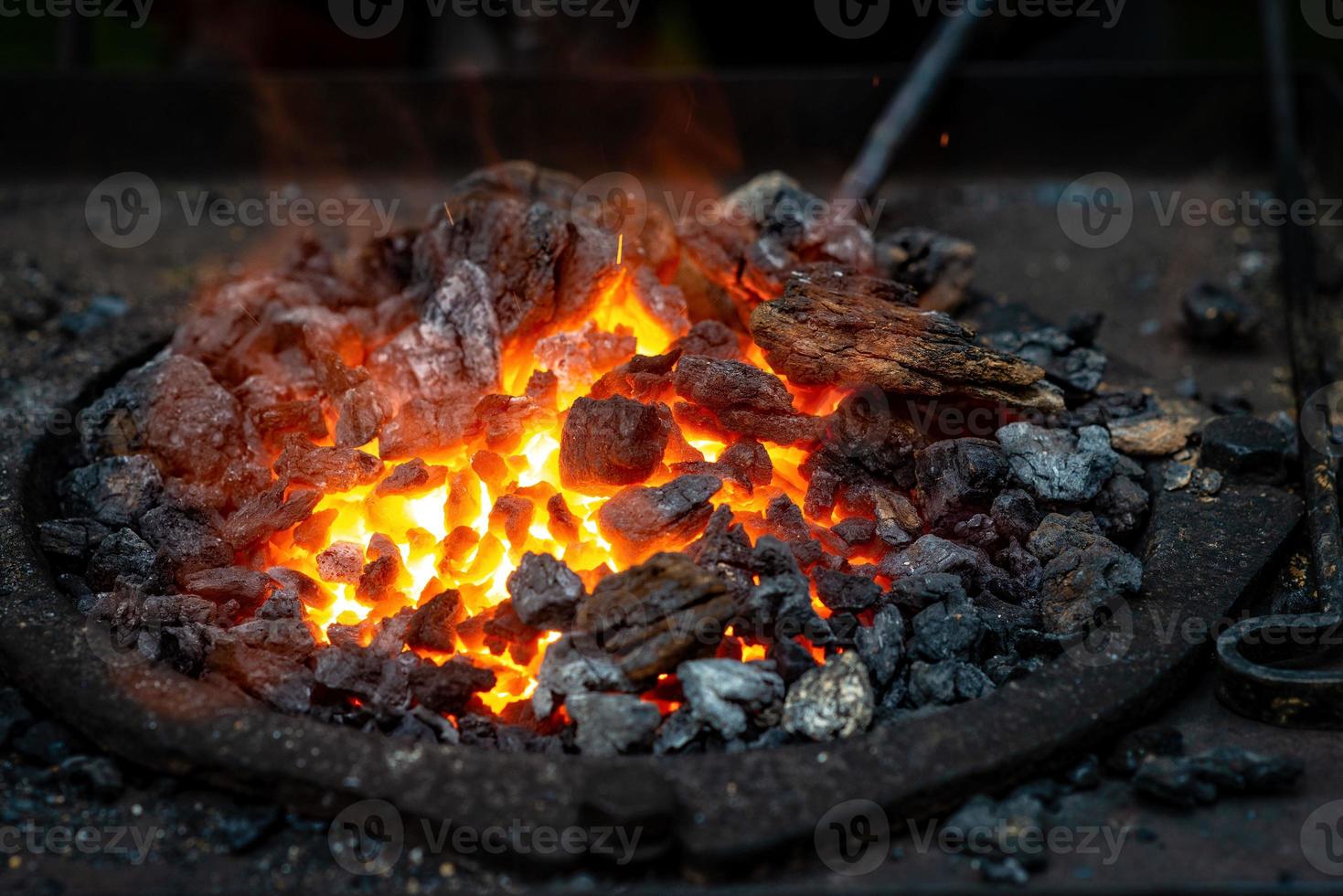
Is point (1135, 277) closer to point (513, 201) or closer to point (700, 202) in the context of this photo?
point (700, 202)

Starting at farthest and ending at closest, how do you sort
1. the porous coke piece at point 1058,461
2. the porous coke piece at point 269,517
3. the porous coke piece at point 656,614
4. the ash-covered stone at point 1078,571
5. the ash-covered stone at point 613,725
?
the porous coke piece at point 1058,461 < the porous coke piece at point 269,517 < the ash-covered stone at point 1078,571 < the porous coke piece at point 656,614 < the ash-covered stone at point 613,725

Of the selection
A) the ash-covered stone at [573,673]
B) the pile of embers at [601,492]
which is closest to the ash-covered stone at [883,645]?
the pile of embers at [601,492]

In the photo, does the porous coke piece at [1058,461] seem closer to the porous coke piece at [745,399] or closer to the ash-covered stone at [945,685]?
the porous coke piece at [745,399]

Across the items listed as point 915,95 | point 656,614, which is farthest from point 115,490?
point 915,95

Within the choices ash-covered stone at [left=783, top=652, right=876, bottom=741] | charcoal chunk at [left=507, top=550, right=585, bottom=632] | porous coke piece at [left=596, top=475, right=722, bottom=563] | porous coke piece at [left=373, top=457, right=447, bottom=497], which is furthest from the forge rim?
porous coke piece at [left=373, top=457, right=447, bottom=497]

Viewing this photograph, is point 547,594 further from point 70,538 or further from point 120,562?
point 70,538
